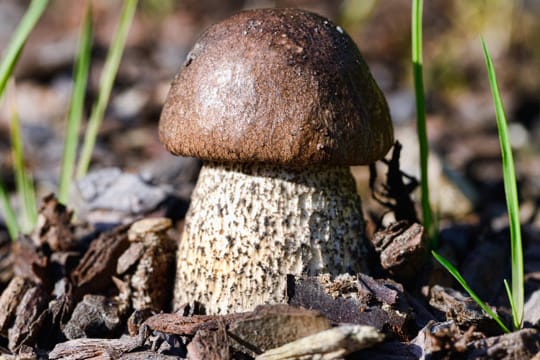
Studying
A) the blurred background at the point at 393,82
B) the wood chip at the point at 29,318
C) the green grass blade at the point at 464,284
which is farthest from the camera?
the blurred background at the point at 393,82

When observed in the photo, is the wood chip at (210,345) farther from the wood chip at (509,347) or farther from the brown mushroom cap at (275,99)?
the wood chip at (509,347)

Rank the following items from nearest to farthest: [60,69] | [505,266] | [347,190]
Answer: [347,190], [505,266], [60,69]

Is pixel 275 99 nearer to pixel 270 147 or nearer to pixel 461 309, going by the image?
pixel 270 147

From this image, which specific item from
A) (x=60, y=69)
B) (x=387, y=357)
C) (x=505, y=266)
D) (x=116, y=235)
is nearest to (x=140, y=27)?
(x=60, y=69)

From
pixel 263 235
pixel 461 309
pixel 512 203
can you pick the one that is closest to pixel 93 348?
pixel 263 235

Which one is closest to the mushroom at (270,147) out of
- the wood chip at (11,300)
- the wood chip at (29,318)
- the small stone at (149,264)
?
the small stone at (149,264)

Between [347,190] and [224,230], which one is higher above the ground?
[347,190]

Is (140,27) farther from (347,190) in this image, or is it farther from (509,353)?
(509,353)
